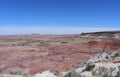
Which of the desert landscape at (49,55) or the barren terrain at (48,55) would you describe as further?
the barren terrain at (48,55)

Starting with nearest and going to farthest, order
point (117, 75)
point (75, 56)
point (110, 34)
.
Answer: point (117, 75)
point (75, 56)
point (110, 34)

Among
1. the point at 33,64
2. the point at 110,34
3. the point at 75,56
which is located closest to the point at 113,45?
the point at 75,56

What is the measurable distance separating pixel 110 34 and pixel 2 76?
90280 mm

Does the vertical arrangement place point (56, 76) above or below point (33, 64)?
above

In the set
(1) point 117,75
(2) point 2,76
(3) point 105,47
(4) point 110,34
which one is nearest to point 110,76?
(1) point 117,75

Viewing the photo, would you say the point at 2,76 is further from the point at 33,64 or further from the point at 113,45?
the point at 113,45

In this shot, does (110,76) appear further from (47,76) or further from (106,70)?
(47,76)

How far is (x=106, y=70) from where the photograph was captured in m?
14.5

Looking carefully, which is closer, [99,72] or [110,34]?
[99,72]

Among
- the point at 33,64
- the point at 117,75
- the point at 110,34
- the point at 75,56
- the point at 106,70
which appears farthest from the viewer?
the point at 110,34

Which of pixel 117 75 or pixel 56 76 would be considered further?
pixel 56 76

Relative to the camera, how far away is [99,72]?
14.5m

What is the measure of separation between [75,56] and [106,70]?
2942 centimetres

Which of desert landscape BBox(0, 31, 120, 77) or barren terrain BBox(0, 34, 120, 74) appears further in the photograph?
barren terrain BBox(0, 34, 120, 74)
